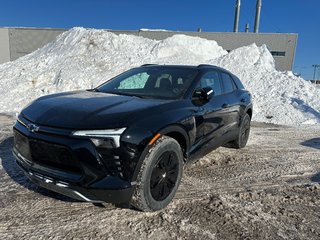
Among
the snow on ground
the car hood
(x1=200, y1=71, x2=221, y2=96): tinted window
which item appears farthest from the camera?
the snow on ground

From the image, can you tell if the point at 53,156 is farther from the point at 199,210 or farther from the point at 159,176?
the point at 199,210

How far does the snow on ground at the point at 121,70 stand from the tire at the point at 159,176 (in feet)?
25.9

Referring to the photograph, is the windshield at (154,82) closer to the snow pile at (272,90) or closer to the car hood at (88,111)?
the car hood at (88,111)

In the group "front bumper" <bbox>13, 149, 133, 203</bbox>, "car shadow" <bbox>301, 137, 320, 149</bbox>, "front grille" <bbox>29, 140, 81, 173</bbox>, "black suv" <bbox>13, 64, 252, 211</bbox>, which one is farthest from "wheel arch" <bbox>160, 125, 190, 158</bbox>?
"car shadow" <bbox>301, 137, 320, 149</bbox>

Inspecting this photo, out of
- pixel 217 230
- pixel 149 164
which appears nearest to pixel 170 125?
pixel 149 164

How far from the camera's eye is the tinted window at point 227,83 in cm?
493

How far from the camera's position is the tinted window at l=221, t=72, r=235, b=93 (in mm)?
4925

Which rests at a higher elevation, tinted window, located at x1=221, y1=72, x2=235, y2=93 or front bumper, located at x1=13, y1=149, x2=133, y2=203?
tinted window, located at x1=221, y1=72, x2=235, y2=93

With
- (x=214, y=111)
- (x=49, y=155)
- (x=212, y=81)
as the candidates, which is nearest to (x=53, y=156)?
(x=49, y=155)

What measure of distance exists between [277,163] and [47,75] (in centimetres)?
1099

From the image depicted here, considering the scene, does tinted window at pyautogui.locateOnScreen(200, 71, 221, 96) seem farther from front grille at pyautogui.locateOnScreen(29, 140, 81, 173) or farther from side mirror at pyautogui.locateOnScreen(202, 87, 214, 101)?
front grille at pyautogui.locateOnScreen(29, 140, 81, 173)

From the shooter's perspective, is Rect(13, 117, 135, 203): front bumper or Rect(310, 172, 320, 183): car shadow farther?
Rect(310, 172, 320, 183): car shadow

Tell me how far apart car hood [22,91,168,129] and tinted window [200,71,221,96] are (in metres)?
1.01

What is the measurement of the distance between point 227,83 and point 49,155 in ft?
11.4
